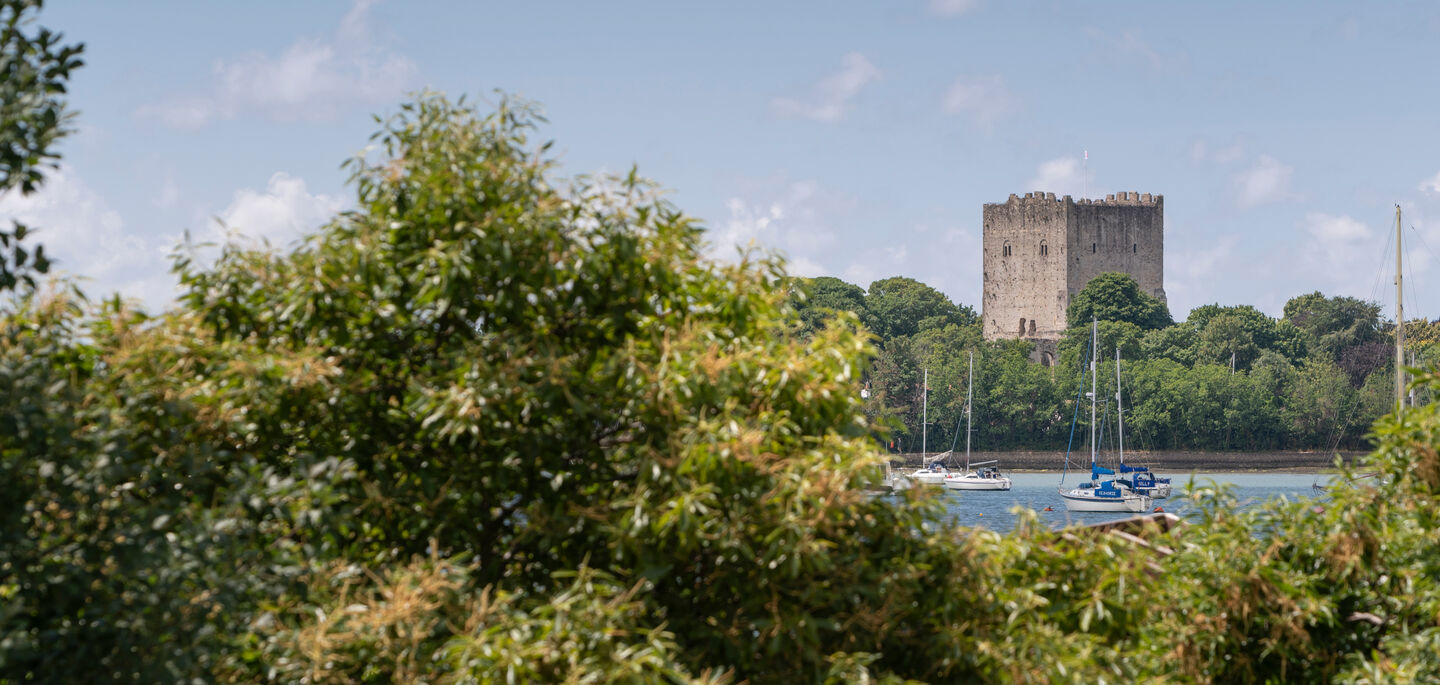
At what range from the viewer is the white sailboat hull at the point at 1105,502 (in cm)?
6438

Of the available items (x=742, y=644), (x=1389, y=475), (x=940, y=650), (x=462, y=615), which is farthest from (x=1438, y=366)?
(x=462, y=615)

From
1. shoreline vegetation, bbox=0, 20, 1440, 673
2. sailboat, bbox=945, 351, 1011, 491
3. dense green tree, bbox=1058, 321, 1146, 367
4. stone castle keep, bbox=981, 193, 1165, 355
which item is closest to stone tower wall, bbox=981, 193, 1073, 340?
stone castle keep, bbox=981, 193, 1165, 355

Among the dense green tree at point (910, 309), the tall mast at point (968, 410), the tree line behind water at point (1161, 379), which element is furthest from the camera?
the dense green tree at point (910, 309)

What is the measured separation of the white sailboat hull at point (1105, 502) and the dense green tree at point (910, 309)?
183ft

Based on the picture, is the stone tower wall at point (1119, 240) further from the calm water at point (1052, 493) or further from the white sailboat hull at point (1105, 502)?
the white sailboat hull at point (1105, 502)

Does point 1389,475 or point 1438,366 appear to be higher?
point 1438,366

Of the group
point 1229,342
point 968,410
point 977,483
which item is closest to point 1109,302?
point 1229,342

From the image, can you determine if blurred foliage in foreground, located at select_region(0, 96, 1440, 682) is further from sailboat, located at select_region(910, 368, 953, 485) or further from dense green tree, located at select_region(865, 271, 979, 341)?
dense green tree, located at select_region(865, 271, 979, 341)

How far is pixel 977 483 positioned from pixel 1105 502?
1831 cm

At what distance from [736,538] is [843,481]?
45 cm

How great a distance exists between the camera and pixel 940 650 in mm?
5895

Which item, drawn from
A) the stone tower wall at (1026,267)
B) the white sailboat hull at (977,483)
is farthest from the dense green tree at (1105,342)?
the white sailboat hull at (977,483)

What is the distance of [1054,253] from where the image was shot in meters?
105

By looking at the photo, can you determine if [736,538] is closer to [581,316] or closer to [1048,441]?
[581,316]
